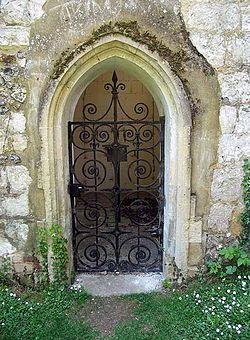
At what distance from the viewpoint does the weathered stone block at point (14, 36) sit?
3.16 meters

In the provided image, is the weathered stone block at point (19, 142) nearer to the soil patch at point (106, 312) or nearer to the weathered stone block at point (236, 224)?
the soil patch at point (106, 312)

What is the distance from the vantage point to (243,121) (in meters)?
3.41

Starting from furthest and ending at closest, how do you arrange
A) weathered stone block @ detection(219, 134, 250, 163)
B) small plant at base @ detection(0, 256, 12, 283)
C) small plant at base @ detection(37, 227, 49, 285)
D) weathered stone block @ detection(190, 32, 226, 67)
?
1. small plant at base @ detection(0, 256, 12, 283)
2. small plant at base @ detection(37, 227, 49, 285)
3. weathered stone block @ detection(219, 134, 250, 163)
4. weathered stone block @ detection(190, 32, 226, 67)

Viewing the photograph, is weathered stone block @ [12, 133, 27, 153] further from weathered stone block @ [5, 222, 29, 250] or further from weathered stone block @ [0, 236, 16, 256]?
weathered stone block @ [0, 236, 16, 256]

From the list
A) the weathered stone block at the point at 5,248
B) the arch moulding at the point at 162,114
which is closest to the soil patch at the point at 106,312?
the arch moulding at the point at 162,114

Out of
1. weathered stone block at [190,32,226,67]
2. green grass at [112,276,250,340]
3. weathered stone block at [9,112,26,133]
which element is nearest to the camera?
green grass at [112,276,250,340]

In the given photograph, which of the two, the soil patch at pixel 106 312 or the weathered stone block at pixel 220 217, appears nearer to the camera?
the soil patch at pixel 106 312

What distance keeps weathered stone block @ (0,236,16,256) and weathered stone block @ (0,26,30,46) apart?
1.80m

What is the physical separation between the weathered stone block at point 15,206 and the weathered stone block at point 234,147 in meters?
1.87

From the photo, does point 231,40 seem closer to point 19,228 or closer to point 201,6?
point 201,6

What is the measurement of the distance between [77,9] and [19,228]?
80.5 inches

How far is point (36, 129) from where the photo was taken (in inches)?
132

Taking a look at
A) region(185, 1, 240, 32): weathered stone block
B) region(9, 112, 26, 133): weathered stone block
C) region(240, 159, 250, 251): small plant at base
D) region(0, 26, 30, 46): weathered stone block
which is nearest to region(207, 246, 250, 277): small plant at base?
region(240, 159, 250, 251): small plant at base

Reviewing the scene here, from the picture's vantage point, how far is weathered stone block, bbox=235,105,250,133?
3.38 m
